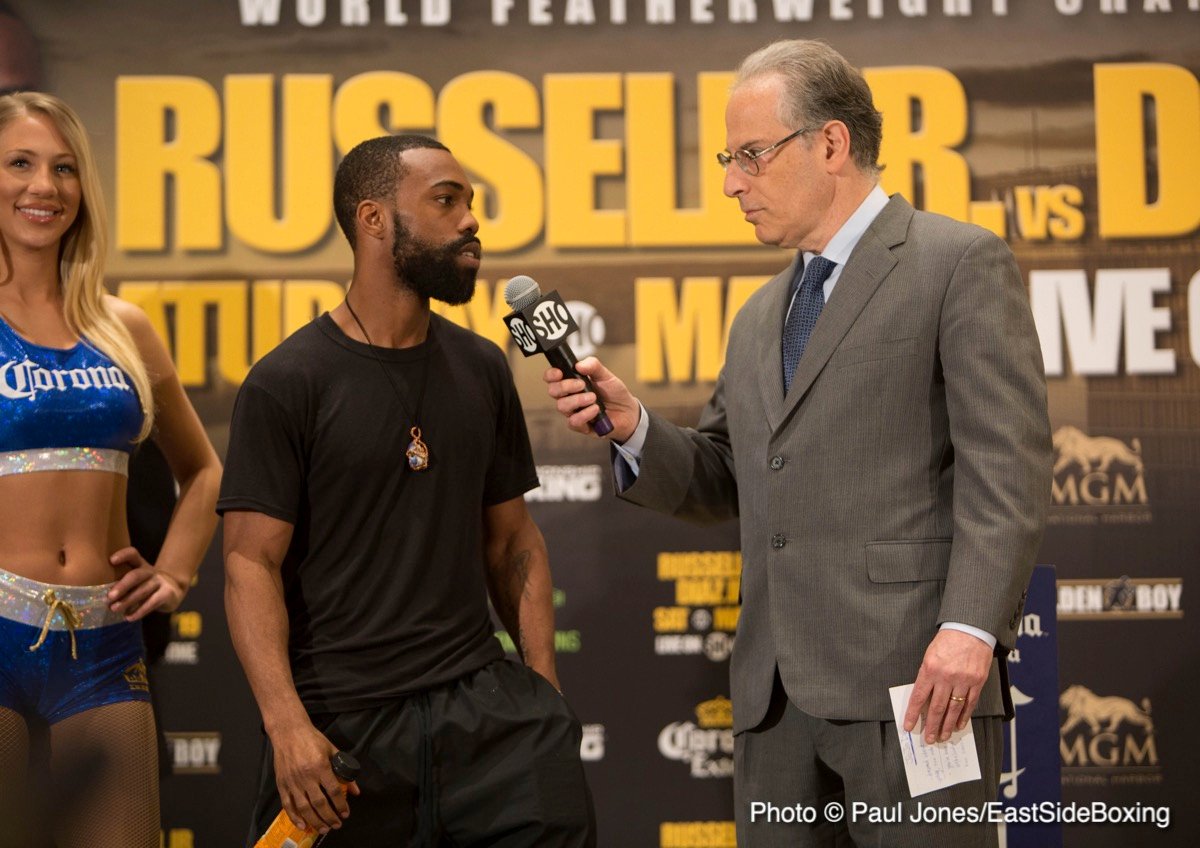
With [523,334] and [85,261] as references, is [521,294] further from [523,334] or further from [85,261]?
[85,261]

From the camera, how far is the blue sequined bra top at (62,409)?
9.52 feet

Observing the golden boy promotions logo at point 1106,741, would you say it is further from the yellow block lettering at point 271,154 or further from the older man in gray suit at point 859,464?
the yellow block lettering at point 271,154

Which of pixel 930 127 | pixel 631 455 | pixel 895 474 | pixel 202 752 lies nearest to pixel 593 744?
pixel 202 752

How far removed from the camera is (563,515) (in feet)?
13.6

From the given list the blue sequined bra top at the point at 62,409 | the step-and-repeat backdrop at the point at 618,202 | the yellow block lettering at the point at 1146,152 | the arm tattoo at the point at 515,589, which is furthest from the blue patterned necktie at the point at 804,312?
the yellow block lettering at the point at 1146,152

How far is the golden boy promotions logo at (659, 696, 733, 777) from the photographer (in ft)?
13.5

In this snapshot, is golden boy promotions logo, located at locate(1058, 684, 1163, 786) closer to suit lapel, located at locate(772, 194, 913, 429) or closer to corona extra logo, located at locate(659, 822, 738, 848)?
corona extra logo, located at locate(659, 822, 738, 848)

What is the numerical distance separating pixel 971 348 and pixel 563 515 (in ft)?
6.60

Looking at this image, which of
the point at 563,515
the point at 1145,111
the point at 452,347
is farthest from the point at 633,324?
A: the point at 1145,111

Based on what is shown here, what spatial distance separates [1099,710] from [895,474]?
2.11 meters

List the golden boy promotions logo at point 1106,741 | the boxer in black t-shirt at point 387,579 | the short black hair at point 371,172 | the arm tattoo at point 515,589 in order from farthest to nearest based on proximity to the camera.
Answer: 1. the golden boy promotions logo at point 1106,741
2. the arm tattoo at point 515,589
3. the short black hair at point 371,172
4. the boxer in black t-shirt at point 387,579

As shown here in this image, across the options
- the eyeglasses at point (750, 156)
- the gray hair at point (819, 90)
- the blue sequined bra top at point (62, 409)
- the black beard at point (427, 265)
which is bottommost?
the blue sequined bra top at point (62, 409)

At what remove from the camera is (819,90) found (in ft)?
8.59

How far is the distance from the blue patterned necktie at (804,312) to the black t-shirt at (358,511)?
73 cm
